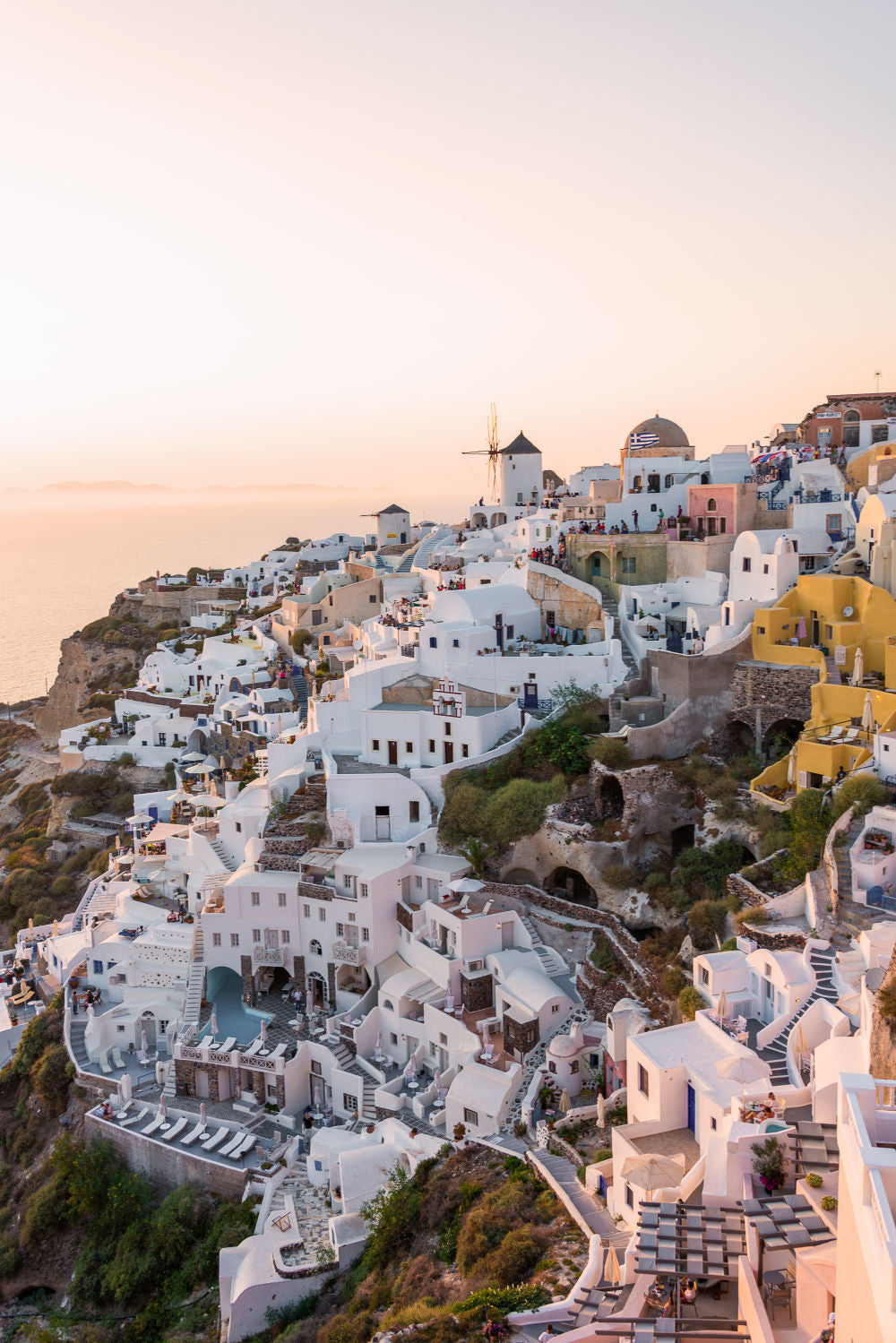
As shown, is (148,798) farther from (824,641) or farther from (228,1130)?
(824,641)

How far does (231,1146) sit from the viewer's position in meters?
22.2

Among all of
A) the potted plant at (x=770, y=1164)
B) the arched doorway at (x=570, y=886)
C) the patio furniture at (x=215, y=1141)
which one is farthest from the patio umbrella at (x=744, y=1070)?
the patio furniture at (x=215, y=1141)

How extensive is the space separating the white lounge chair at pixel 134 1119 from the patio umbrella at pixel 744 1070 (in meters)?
14.6

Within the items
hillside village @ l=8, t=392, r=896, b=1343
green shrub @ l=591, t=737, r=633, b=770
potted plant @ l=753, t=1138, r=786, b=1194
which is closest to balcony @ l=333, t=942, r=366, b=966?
hillside village @ l=8, t=392, r=896, b=1343

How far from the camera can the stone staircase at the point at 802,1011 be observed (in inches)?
582

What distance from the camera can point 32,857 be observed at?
137 feet

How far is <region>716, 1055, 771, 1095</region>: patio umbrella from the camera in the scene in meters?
14.3

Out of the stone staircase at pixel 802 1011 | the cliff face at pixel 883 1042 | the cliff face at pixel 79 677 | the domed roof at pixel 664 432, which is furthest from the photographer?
the cliff face at pixel 79 677

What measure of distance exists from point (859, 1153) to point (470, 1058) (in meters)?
15.0

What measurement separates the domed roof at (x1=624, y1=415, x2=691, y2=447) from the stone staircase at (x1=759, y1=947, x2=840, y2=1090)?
2664 centimetres

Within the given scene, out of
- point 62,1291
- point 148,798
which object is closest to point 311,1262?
point 62,1291

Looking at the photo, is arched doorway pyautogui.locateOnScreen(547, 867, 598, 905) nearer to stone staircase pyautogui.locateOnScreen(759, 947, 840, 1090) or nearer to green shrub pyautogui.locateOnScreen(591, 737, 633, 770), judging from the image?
green shrub pyautogui.locateOnScreen(591, 737, 633, 770)

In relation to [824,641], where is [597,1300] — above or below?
below

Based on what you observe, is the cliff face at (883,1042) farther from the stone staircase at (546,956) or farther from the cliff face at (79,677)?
the cliff face at (79,677)
